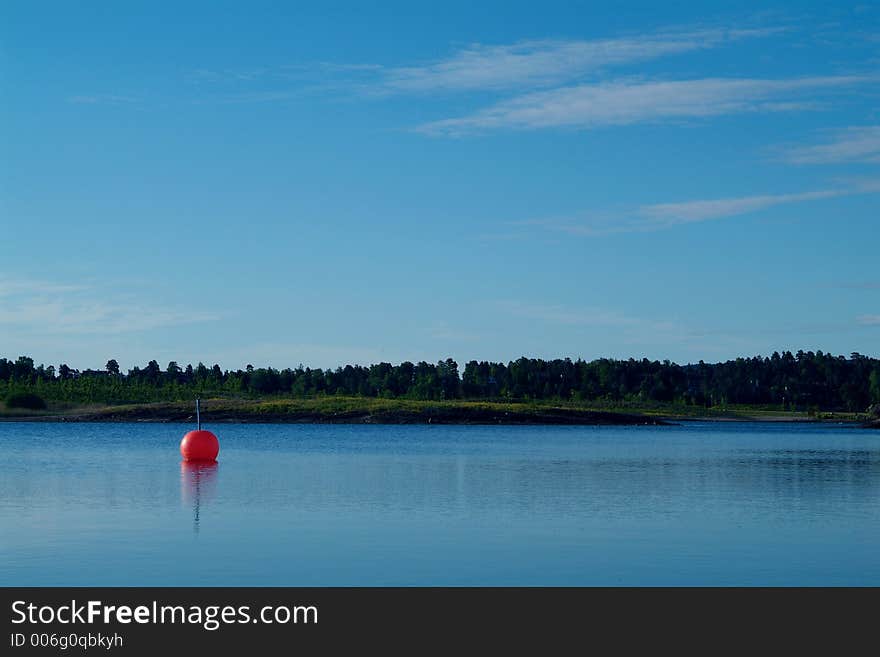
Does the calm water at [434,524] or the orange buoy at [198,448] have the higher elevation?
the orange buoy at [198,448]

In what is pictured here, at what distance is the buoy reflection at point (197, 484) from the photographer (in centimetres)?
3825

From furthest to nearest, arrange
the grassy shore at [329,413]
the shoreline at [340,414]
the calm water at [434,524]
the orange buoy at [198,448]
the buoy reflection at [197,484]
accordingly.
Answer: the grassy shore at [329,413] < the shoreline at [340,414] < the orange buoy at [198,448] < the buoy reflection at [197,484] < the calm water at [434,524]

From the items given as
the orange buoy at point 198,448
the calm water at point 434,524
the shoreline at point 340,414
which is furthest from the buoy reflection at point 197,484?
the shoreline at point 340,414

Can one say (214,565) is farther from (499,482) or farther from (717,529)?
(499,482)

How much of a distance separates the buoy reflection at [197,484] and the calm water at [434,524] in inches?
4.7

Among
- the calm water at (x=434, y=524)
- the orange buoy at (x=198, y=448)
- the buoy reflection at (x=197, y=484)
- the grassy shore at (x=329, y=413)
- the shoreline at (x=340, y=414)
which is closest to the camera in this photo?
the calm water at (x=434, y=524)

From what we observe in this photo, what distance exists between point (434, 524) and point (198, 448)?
28404 millimetres

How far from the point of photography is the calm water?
80.8ft

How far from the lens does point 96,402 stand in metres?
193

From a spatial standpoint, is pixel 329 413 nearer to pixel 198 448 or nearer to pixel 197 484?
pixel 198 448

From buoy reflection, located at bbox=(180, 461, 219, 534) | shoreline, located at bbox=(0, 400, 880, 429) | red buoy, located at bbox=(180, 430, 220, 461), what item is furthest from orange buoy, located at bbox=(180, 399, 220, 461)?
shoreline, located at bbox=(0, 400, 880, 429)

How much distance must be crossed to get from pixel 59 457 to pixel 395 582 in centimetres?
4708

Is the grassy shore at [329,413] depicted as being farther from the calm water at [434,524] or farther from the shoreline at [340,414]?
the calm water at [434,524]
